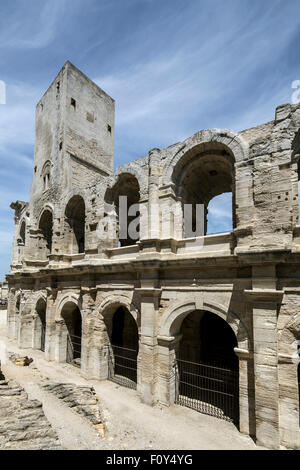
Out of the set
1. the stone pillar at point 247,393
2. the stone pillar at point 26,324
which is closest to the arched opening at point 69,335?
Result: the stone pillar at point 26,324

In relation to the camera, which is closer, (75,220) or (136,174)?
(136,174)

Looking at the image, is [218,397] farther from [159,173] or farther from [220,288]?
[159,173]

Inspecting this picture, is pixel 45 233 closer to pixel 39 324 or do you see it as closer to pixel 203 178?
pixel 39 324

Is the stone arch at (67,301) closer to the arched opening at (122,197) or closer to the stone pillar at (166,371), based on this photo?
the arched opening at (122,197)

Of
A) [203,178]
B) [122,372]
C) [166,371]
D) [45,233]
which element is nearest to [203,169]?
[203,178]

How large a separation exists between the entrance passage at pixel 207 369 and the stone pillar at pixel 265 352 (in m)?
1.42

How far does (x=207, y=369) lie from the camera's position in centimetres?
1092

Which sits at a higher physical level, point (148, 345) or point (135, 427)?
point (148, 345)

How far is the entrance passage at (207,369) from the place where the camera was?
29.8 feet

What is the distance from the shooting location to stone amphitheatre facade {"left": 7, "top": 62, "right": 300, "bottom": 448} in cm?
704

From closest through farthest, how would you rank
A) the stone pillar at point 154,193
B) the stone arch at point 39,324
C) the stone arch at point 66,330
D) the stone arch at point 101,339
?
the stone pillar at point 154,193 → the stone arch at point 101,339 → the stone arch at point 66,330 → the stone arch at point 39,324

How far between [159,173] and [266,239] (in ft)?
15.9

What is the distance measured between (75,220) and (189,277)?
8713mm

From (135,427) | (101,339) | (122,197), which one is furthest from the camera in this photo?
(122,197)
